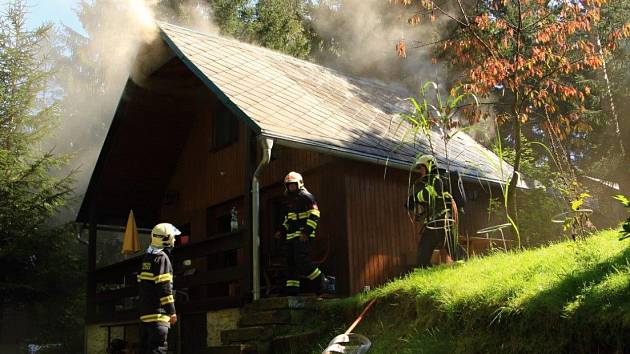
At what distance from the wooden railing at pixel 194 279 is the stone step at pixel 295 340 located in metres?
1.20

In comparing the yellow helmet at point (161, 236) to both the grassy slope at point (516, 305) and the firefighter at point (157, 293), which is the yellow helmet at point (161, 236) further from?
the grassy slope at point (516, 305)

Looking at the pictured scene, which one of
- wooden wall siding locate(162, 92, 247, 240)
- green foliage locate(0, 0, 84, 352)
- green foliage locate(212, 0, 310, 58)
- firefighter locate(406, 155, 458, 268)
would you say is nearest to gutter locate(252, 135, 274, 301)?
firefighter locate(406, 155, 458, 268)

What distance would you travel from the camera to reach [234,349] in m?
8.15

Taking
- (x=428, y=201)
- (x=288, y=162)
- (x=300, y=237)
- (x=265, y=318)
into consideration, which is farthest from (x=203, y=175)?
(x=428, y=201)

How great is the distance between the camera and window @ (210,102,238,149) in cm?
1228

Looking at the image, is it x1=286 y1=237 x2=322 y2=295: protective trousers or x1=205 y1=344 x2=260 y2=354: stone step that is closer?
x1=205 y1=344 x2=260 y2=354: stone step

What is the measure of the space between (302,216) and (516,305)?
371 centimetres

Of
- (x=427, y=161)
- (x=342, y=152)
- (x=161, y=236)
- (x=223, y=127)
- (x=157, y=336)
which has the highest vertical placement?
(x=223, y=127)

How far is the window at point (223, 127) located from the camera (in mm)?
12281

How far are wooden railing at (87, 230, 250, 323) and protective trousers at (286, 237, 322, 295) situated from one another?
669 mm

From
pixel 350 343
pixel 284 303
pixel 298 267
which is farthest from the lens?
pixel 298 267

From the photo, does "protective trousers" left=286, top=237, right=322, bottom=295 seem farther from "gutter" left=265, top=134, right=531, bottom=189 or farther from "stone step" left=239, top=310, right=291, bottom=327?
"gutter" left=265, top=134, right=531, bottom=189

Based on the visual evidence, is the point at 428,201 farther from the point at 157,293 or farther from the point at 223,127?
the point at 223,127

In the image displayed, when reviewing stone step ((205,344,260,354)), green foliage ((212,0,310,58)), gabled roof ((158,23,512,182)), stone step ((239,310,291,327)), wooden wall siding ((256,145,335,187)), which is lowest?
stone step ((205,344,260,354))
